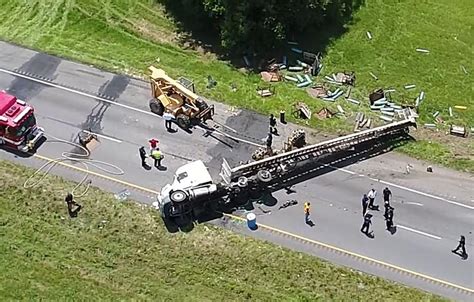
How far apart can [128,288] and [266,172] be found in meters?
9.13

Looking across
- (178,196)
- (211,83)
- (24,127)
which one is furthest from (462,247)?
(24,127)

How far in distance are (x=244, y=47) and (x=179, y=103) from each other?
7.85 meters

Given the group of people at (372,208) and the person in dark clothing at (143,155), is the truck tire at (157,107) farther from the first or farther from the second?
the group of people at (372,208)

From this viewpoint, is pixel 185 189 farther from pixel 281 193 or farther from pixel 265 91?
pixel 265 91

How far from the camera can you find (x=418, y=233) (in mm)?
35656

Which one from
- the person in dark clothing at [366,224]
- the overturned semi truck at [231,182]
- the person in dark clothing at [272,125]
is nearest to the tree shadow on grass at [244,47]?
the person in dark clothing at [272,125]

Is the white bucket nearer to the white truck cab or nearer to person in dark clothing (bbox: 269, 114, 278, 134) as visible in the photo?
the white truck cab

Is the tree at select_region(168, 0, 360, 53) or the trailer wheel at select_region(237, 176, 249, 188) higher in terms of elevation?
the tree at select_region(168, 0, 360, 53)

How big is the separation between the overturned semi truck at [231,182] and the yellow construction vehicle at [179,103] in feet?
12.0

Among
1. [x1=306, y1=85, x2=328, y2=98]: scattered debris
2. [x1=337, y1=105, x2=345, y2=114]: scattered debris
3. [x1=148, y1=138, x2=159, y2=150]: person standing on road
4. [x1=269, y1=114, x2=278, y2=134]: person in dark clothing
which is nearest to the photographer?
[x1=148, y1=138, x2=159, y2=150]: person standing on road

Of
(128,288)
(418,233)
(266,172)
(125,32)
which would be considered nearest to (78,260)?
(128,288)

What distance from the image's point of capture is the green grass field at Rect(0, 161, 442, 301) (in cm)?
3269

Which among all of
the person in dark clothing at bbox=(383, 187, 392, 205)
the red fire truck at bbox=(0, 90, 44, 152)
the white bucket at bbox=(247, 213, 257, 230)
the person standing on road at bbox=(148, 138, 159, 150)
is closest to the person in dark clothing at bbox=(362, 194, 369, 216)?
the person in dark clothing at bbox=(383, 187, 392, 205)

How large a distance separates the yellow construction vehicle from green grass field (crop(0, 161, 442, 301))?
6715 millimetres
